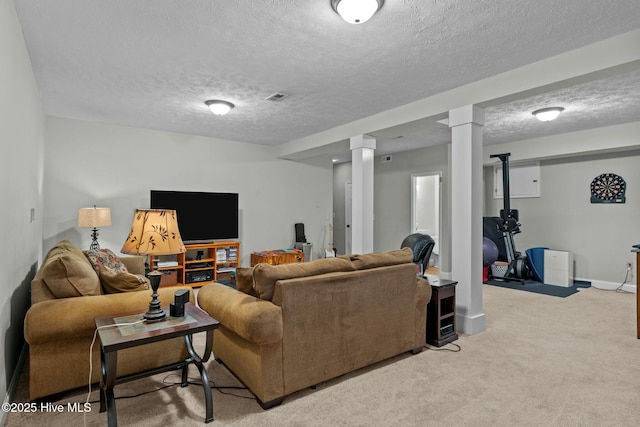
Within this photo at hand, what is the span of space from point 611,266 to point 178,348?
20.9 ft

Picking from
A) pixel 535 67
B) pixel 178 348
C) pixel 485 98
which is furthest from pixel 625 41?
pixel 178 348

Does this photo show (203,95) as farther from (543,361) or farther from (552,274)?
(552,274)

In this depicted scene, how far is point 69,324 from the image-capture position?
7.00ft

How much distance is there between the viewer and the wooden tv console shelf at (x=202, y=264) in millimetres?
5328

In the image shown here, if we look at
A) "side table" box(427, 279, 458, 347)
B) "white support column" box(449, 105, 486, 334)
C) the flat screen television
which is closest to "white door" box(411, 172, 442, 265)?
the flat screen television

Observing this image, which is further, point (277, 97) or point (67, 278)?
point (277, 97)

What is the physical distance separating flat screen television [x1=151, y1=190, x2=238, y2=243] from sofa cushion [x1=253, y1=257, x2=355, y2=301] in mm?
3693

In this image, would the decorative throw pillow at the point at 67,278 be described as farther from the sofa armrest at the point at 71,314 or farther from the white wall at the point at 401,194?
the white wall at the point at 401,194

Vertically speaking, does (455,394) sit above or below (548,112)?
below

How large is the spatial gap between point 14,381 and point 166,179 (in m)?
3.70

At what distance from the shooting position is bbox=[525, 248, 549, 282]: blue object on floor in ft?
19.8

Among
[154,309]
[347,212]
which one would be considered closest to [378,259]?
[154,309]

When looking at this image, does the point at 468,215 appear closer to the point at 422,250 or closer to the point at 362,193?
the point at 422,250

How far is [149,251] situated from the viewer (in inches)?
80.9
